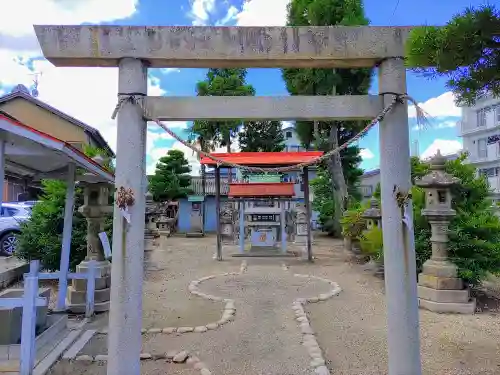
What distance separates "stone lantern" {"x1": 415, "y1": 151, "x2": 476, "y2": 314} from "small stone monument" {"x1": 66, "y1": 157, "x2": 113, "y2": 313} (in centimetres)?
529

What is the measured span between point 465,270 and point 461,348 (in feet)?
7.14

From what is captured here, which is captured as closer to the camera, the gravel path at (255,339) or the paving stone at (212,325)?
the gravel path at (255,339)

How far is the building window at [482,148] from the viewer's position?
24453 millimetres

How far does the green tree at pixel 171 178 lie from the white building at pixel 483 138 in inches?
701

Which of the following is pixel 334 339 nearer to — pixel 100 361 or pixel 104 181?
pixel 100 361

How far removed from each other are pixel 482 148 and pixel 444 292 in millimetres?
22688

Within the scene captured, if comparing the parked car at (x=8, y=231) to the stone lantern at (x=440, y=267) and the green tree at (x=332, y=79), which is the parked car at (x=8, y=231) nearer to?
the stone lantern at (x=440, y=267)

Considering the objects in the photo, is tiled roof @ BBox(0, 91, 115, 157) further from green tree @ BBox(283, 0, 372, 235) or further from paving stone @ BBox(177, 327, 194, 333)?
paving stone @ BBox(177, 327, 194, 333)

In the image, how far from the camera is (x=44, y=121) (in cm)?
1830

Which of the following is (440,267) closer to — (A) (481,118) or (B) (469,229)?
(B) (469,229)

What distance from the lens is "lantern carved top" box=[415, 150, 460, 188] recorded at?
6.45m

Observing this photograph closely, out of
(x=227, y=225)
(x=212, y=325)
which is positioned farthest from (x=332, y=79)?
(x=212, y=325)

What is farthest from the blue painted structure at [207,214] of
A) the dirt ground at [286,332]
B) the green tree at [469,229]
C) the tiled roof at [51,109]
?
the green tree at [469,229]

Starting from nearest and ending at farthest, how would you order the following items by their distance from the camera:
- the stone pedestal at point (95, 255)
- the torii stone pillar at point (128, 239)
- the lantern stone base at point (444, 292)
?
the torii stone pillar at point (128, 239), the stone pedestal at point (95, 255), the lantern stone base at point (444, 292)
